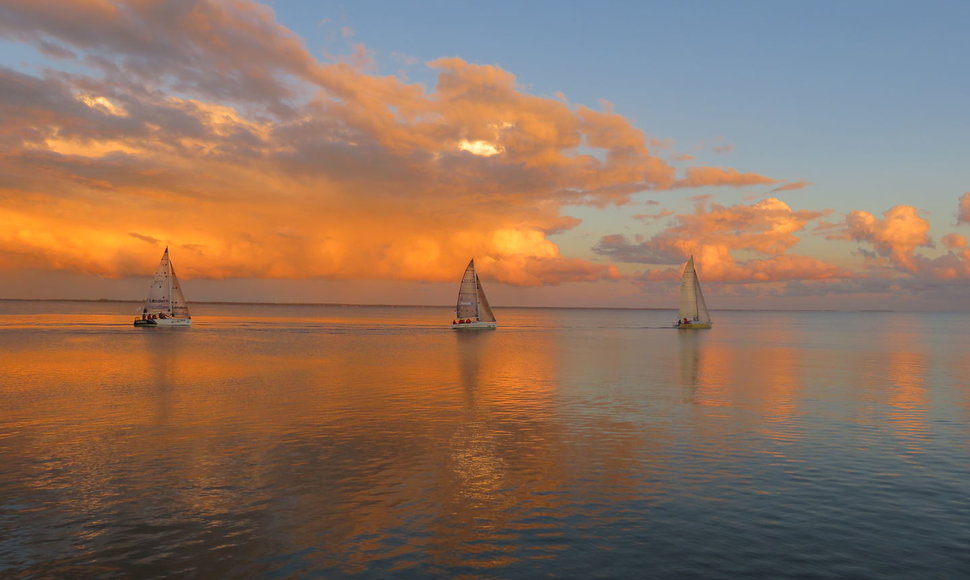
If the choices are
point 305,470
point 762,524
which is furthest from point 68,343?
point 762,524

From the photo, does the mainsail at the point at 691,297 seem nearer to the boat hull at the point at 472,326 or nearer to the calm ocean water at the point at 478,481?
the boat hull at the point at 472,326

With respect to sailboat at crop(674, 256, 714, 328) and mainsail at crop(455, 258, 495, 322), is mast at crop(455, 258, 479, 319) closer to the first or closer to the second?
mainsail at crop(455, 258, 495, 322)

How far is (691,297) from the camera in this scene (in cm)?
16550

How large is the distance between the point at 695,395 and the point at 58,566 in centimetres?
4588

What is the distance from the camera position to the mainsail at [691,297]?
155 metres

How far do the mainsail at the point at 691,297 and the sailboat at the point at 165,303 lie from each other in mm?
121567

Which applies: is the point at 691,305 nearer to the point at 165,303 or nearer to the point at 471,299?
the point at 471,299

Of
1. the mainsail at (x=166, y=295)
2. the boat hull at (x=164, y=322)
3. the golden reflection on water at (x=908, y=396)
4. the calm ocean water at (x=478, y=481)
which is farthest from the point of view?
the boat hull at (x=164, y=322)

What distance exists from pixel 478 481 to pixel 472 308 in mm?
133284

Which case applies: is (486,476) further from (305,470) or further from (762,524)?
(762,524)

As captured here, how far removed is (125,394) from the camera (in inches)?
1914

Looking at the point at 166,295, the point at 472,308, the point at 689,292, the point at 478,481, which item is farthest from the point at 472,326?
the point at 478,481

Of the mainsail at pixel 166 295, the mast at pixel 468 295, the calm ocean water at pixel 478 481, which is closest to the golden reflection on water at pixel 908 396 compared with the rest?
the calm ocean water at pixel 478 481

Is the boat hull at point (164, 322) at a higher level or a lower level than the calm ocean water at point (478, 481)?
higher
